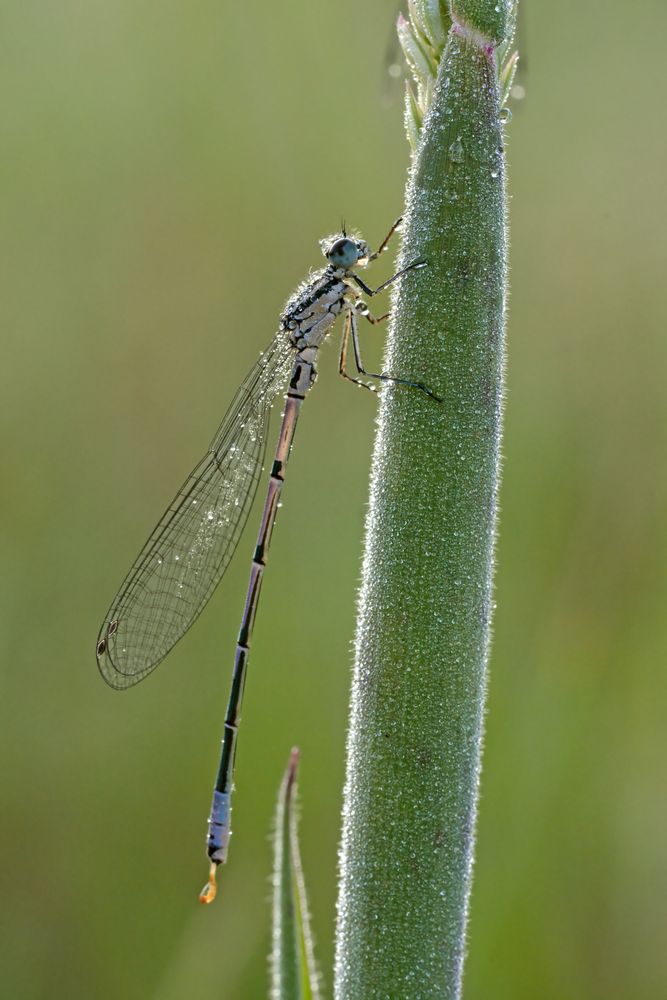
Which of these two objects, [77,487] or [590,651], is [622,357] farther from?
[77,487]

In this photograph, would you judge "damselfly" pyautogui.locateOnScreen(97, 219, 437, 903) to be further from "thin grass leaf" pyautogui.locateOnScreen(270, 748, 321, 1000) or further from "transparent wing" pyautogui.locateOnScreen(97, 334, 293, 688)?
"thin grass leaf" pyautogui.locateOnScreen(270, 748, 321, 1000)

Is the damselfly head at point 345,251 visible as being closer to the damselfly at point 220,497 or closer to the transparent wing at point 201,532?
the damselfly at point 220,497

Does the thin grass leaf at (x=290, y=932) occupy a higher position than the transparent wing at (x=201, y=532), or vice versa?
the transparent wing at (x=201, y=532)

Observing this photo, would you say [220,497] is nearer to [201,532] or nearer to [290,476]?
[201,532]

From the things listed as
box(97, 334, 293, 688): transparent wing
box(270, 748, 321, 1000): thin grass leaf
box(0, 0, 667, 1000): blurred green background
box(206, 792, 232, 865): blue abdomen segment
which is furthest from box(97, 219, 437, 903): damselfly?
box(270, 748, 321, 1000): thin grass leaf

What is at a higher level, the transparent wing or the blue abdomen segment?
the transparent wing

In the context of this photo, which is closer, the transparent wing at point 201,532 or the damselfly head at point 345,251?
the damselfly head at point 345,251

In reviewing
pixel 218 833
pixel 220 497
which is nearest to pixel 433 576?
pixel 218 833

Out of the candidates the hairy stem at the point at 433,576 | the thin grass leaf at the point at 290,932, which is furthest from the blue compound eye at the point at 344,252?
the thin grass leaf at the point at 290,932
